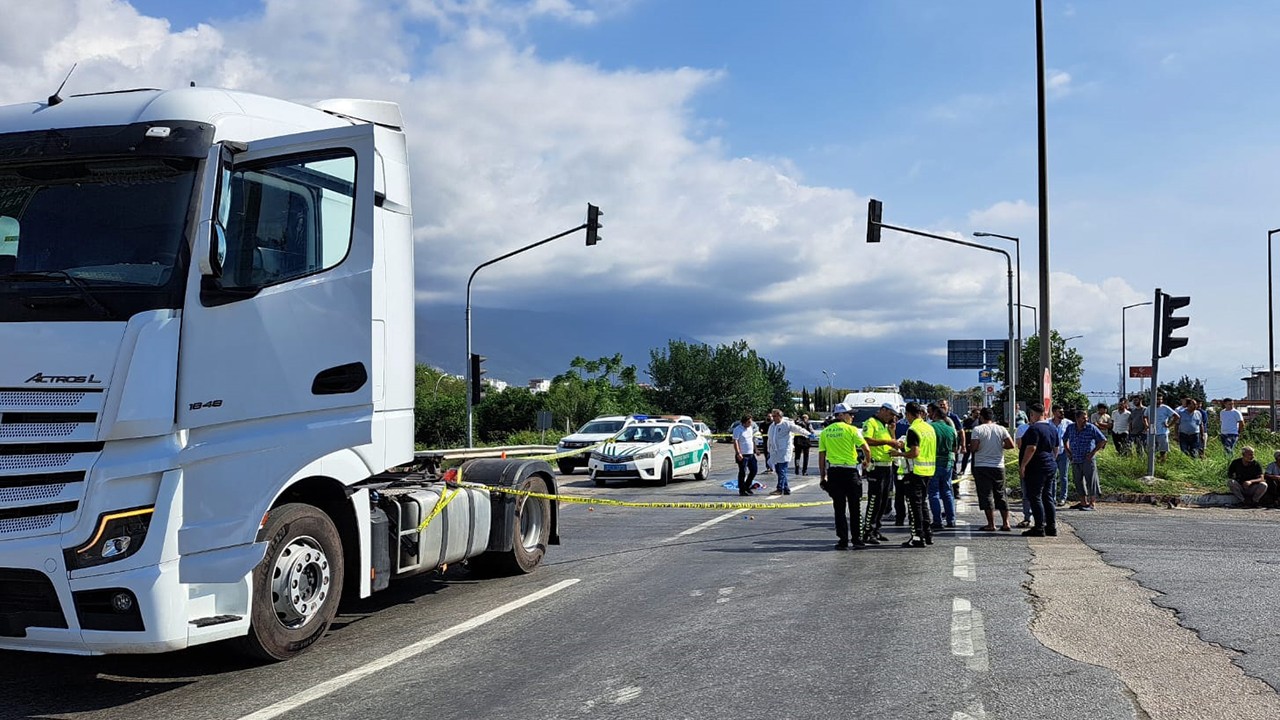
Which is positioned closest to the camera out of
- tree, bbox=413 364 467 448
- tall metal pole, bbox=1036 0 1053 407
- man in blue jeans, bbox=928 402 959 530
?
man in blue jeans, bbox=928 402 959 530

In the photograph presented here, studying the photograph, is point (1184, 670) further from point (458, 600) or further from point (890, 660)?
point (458, 600)

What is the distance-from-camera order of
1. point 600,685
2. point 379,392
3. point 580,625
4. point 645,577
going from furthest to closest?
point 645,577
point 580,625
point 379,392
point 600,685

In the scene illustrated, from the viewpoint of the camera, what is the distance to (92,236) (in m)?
5.73

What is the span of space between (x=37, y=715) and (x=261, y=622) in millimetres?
1185

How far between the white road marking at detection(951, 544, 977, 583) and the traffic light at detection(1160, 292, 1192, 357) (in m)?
7.89

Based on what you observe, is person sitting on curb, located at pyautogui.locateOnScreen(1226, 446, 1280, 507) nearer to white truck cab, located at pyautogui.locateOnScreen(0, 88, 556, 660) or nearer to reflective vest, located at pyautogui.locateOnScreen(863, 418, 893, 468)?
reflective vest, located at pyautogui.locateOnScreen(863, 418, 893, 468)

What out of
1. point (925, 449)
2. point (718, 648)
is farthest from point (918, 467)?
point (718, 648)

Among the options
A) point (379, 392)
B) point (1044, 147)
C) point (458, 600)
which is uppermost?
point (1044, 147)

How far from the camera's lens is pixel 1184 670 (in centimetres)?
624

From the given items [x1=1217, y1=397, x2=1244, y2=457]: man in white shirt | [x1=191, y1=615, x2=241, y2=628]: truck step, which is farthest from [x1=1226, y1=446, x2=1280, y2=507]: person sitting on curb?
[x1=191, y1=615, x2=241, y2=628]: truck step

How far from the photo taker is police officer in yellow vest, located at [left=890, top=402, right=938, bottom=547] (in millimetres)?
12281

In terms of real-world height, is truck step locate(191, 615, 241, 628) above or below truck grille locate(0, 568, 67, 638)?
below

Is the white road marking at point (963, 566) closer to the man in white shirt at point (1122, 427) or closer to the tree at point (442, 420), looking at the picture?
the man in white shirt at point (1122, 427)

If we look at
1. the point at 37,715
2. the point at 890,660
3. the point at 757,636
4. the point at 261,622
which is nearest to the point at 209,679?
the point at 261,622
